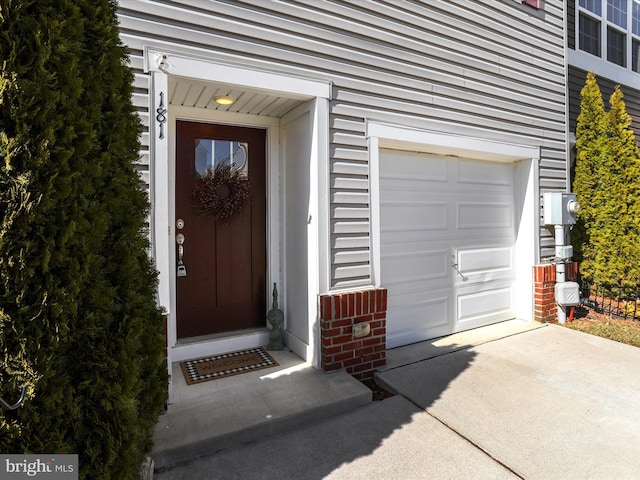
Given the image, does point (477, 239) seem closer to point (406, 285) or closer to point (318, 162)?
point (406, 285)

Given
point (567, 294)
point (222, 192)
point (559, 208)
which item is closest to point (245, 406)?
point (222, 192)

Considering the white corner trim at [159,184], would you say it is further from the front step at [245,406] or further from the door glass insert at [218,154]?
the door glass insert at [218,154]

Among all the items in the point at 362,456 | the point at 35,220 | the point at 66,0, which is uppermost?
the point at 66,0

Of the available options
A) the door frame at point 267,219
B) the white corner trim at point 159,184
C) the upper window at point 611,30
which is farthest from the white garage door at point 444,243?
the upper window at point 611,30

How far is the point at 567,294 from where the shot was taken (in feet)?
14.4

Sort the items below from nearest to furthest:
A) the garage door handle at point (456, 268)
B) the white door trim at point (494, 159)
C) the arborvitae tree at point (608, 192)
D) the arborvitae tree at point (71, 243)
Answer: the arborvitae tree at point (71, 243) → the white door trim at point (494, 159) → the garage door handle at point (456, 268) → the arborvitae tree at point (608, 192)

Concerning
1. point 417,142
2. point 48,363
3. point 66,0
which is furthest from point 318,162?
point 48,363

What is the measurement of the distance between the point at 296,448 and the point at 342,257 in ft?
4.78

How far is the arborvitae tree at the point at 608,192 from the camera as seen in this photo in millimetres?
5266

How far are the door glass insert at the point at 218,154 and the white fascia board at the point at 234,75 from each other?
0.81m

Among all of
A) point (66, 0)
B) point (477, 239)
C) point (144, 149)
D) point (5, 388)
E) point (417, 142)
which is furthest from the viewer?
point (477, 239)

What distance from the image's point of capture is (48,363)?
3.97ft

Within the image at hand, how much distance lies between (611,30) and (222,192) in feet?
26.0

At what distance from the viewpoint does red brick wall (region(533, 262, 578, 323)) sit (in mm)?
4398
